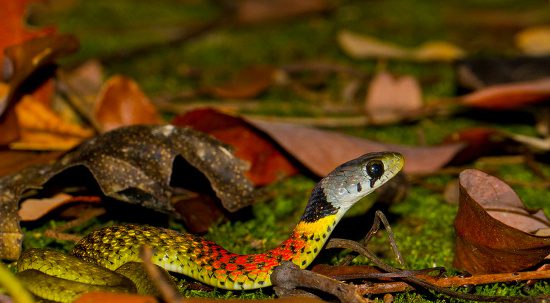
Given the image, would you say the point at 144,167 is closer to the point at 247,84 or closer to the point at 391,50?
the point at 247,84

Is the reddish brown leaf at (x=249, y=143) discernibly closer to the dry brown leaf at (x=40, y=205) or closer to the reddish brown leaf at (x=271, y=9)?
the dry brown leaf at (x=40, y=205)

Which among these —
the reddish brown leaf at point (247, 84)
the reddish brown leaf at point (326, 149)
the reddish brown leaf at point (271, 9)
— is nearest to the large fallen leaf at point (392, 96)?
the reddish brown leaf at point (247, 84)

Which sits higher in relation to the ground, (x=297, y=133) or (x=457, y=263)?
(x=297, y=133)

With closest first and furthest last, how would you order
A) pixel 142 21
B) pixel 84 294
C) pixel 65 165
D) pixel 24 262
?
1. pixel 84 294
2. pixel 24 262
3. pixel 65 165
4. pixel 142 21

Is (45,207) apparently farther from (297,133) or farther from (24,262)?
(297,133)

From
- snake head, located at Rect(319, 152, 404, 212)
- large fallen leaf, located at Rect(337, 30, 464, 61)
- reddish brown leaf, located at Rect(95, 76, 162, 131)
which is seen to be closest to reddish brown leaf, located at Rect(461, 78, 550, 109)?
large fallen leaf, located at Rect(337, 30, 464, 61)

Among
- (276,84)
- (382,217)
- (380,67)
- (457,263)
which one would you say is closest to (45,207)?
(382,217)

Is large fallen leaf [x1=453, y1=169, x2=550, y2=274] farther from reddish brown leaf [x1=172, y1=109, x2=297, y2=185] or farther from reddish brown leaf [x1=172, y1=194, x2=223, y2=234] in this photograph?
reddish brown leaf [x1=172, y1=109, x2=297, y2=185]

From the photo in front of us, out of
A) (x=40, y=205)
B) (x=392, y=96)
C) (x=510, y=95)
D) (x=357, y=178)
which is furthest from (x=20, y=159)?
(x=510, y=95)
